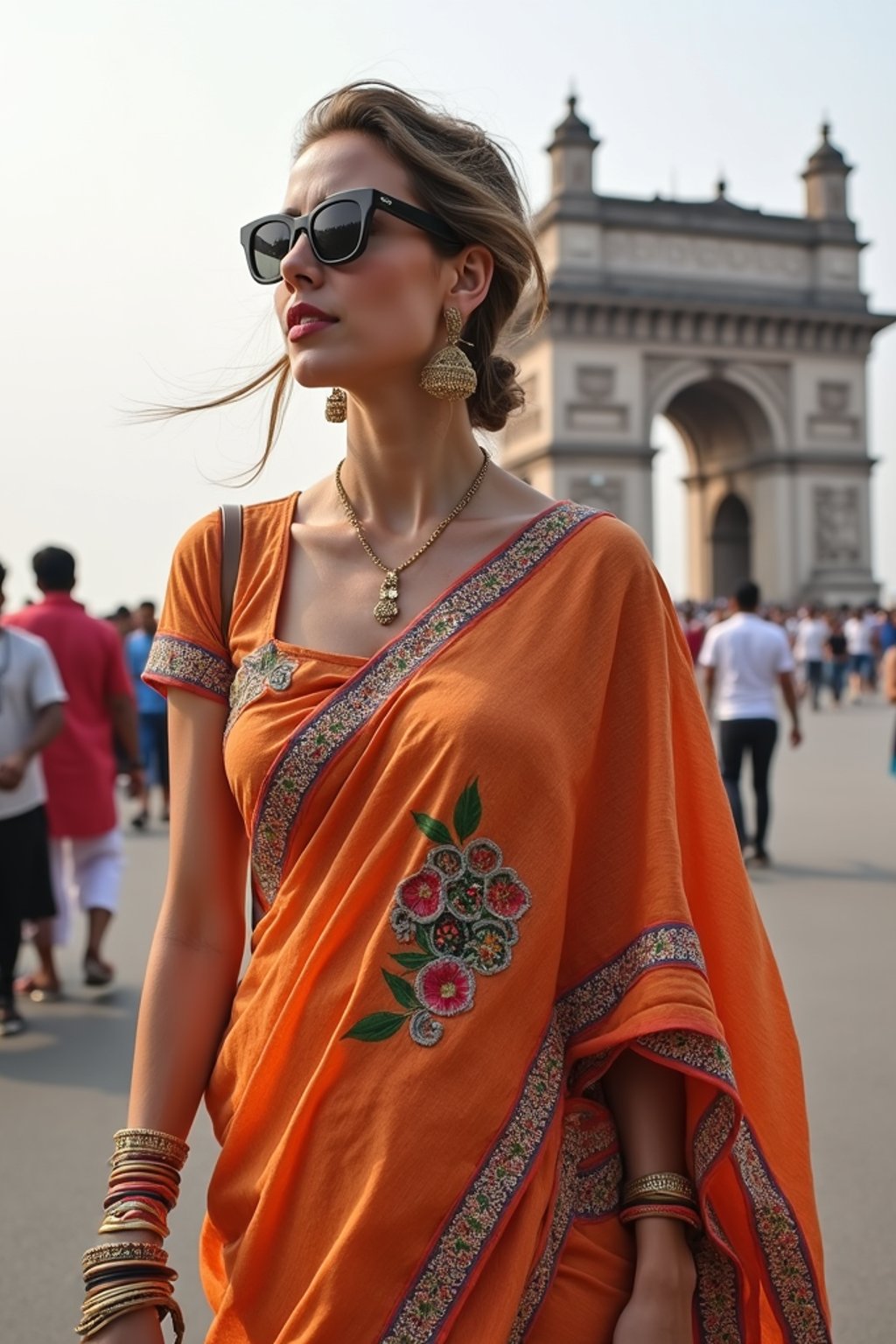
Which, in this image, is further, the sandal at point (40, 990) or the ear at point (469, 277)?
the sandal at point (40, 990)

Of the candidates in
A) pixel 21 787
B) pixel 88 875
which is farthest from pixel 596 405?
pixel 21 787

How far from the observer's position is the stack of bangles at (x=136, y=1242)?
4.99 feet

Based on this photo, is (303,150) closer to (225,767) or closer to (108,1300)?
(225,767)

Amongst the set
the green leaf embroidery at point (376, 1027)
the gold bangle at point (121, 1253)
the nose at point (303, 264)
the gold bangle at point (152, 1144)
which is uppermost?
the nose at point (303, 264)

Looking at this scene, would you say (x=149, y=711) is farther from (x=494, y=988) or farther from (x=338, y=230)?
(x=494, y=988)

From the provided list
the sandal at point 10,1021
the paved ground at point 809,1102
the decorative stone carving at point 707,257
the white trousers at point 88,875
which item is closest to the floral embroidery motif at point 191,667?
the paved ground at point 809,1102

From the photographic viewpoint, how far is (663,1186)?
5.12 feet

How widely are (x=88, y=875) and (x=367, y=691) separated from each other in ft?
17.3

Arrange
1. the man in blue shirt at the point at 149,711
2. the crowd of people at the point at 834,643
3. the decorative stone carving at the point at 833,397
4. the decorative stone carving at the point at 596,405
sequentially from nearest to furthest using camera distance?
the man in blue shirt at the point at 149,711, the crowd of people at the point at 834,643, the decorative stone carving at the point at 596,405, the decorative stone carving at the point at 833,397

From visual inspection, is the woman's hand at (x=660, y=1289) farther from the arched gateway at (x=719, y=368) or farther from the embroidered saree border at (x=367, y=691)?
the arched gateway at (x=719, y=368)

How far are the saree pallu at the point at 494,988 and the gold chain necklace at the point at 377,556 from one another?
80mm

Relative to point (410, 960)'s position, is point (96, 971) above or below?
below

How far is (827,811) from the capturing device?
11172mm

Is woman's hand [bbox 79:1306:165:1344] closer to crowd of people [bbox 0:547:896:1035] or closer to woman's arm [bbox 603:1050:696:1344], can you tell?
woman's arm [bbox 603:1050:696:1344]
